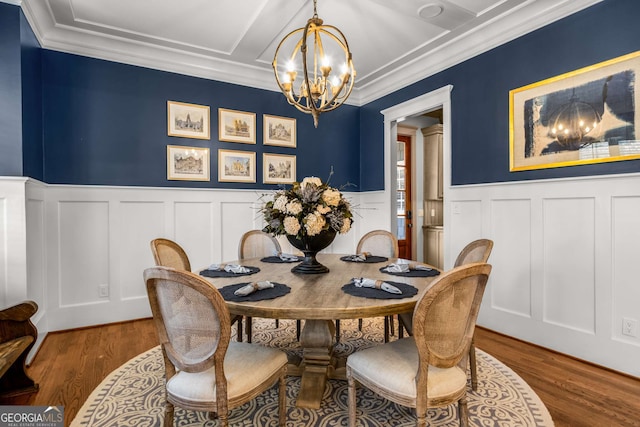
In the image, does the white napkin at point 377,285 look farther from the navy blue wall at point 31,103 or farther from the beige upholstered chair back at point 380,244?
the navy blue wall at point 31,103

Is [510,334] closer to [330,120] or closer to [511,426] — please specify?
[511,426]

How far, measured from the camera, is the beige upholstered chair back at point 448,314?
1.28m

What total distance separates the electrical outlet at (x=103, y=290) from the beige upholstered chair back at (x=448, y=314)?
332 centimetres

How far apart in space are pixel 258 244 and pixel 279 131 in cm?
180

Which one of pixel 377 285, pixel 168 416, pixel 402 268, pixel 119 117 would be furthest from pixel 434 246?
pixel 168 416

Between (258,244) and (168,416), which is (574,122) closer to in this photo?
(258,244)

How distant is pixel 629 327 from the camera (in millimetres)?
2336

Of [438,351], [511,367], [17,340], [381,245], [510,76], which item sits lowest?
[511,367]

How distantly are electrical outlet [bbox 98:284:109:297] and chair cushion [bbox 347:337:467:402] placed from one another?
2921mm

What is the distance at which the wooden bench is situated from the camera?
6.81 feet

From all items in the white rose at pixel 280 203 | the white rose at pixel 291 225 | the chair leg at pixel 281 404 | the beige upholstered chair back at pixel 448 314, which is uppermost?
the white rose at pixel 280 203

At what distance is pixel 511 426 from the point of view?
1768mm

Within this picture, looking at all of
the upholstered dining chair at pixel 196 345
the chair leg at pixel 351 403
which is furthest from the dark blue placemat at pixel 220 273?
the chair leg at pixel 351 403

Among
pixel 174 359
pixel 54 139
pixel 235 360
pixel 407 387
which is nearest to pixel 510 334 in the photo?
pixel 407 387
